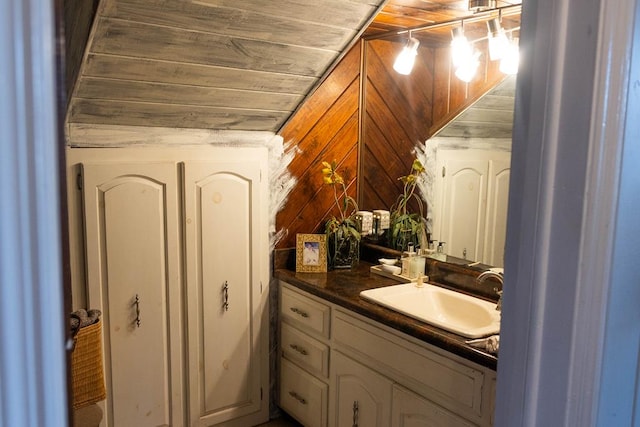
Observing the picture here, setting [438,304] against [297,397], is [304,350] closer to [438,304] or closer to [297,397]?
[297,397]

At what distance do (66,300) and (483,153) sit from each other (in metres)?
2.10

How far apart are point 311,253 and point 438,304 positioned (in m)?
0.70

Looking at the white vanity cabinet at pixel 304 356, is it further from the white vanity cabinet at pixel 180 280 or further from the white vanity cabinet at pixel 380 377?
the white vanity cabinet at pixel 180 280

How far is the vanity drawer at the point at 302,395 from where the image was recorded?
2.50 meters

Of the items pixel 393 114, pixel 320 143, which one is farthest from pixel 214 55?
pixel 393 114

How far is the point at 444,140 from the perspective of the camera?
8.74 feet

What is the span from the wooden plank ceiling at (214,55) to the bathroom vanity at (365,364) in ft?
2.86

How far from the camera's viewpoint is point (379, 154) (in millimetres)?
2941

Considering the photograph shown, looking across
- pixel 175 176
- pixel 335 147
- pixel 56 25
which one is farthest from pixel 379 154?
pixel 56 25

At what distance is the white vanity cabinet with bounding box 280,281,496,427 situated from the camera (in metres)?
1.78

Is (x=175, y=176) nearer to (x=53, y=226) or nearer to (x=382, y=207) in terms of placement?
(x=382, y=207)

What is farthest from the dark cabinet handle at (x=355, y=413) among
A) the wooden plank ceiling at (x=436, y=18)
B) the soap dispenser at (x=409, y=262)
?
the wooden plank ceiling at (x=436, y=18)

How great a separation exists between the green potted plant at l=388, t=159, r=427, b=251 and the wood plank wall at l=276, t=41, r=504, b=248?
72 mm

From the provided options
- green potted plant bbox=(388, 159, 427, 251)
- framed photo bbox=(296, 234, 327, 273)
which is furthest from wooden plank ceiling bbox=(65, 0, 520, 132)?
green potted plant bbox=(388, 159, 427, 251)
